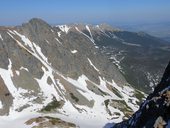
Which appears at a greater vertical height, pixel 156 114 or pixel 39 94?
pixel 156 114

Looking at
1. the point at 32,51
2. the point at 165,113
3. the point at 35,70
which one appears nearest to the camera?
the point at 165,113

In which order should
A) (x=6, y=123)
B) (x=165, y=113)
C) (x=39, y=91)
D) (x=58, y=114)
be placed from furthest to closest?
(x=39, y=91) < (x=58, y=114) < (x=6, y=123) < (x=165, y=113)

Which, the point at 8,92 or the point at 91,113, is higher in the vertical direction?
the point at 8,92

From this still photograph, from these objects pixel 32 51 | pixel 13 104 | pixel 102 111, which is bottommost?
pixel 102 111

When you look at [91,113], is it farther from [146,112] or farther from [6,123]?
[146,112]

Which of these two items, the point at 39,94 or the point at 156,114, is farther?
the point at 39,94

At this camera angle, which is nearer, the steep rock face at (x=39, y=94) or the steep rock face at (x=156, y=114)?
the steep rock face at (x=156, y=114)

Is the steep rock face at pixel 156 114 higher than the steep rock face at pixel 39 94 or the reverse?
higher

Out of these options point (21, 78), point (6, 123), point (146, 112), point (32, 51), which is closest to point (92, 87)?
point (32, 51)

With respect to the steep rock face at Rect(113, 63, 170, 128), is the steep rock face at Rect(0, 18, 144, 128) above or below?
below

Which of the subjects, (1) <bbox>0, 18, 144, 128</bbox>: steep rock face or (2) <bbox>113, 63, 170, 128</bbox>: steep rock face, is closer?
(2) <bbox>113, 63, 170, 128</bbox>: steep rock face

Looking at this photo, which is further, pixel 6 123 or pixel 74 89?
pixel 74 89
